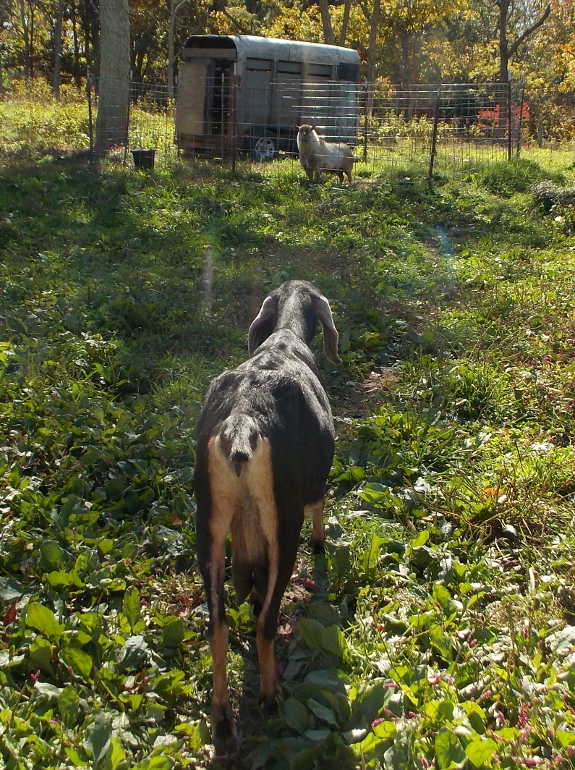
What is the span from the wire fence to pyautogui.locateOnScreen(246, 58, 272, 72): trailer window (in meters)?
0.35

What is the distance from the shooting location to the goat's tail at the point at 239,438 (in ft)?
8.88

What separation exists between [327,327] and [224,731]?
250 centimetres

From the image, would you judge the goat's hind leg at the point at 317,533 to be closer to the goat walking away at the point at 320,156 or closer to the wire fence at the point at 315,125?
the wire fence at the point at 315,125

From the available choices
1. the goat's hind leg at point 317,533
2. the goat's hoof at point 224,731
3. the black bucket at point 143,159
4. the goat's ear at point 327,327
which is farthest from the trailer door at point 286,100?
the goat's hoof at point 224,731

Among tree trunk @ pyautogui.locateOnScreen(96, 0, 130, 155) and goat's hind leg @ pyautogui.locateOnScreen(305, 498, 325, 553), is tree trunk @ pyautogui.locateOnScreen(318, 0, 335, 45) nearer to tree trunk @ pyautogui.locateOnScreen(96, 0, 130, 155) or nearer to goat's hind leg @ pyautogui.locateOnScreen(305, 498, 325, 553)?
tree trunk @ pyautogui.locateOnScreen(96, 0, 130, 155)

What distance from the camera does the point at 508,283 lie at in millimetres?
8266

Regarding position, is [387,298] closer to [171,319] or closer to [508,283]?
[508,283]

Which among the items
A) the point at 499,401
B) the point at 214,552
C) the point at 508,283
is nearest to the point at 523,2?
the point at 508,283

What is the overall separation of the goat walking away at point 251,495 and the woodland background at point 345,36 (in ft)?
80.4

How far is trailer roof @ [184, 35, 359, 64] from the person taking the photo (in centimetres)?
1809

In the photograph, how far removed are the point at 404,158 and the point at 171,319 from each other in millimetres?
12169

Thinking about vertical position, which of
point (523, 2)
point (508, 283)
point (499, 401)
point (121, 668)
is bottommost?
point (121, 668)

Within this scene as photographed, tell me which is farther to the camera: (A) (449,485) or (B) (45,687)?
(A) (449,485)

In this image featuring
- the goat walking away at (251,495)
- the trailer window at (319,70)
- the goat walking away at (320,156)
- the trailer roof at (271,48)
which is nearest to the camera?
the goat walking away at (251,495)
